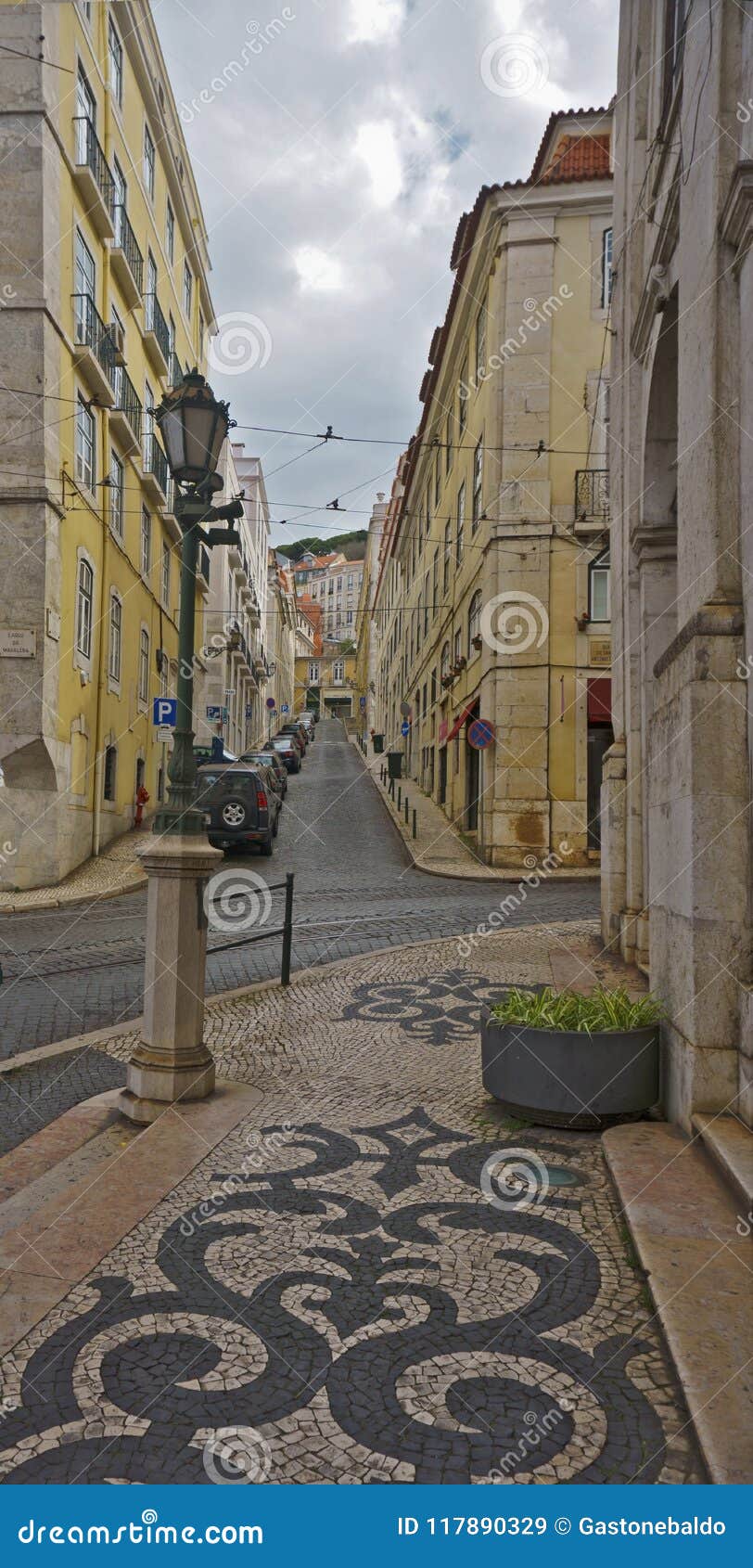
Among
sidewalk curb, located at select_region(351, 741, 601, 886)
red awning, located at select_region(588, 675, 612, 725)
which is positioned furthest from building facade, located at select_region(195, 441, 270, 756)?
sidewalk curb, located at select_region(351, 741, 601, 886)

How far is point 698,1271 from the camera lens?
9.94 ft

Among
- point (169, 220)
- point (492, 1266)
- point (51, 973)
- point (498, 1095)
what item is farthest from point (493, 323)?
Result: point (492, 1266)

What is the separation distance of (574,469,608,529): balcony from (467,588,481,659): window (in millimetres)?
3111

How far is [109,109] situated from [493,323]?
8813 millimetres

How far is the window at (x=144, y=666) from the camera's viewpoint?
24234mm

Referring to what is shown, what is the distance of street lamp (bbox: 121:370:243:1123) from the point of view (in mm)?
5012

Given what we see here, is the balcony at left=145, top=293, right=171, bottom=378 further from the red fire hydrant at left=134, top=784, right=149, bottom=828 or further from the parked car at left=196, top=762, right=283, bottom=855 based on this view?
the parked car at left=196, top=762, right=283, bottom=855

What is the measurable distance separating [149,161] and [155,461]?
7503mm

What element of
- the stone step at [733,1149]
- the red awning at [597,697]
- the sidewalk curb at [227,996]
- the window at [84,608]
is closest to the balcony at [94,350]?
the window at [84,608]

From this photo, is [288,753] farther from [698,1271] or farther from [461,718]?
[698,1271]

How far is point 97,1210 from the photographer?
3.64 m

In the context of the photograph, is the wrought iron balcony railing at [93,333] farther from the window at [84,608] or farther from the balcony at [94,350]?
the window at [84,608]

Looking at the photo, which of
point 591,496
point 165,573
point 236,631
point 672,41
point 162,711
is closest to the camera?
point 672,41

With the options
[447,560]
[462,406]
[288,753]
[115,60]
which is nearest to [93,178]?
[115,60]
